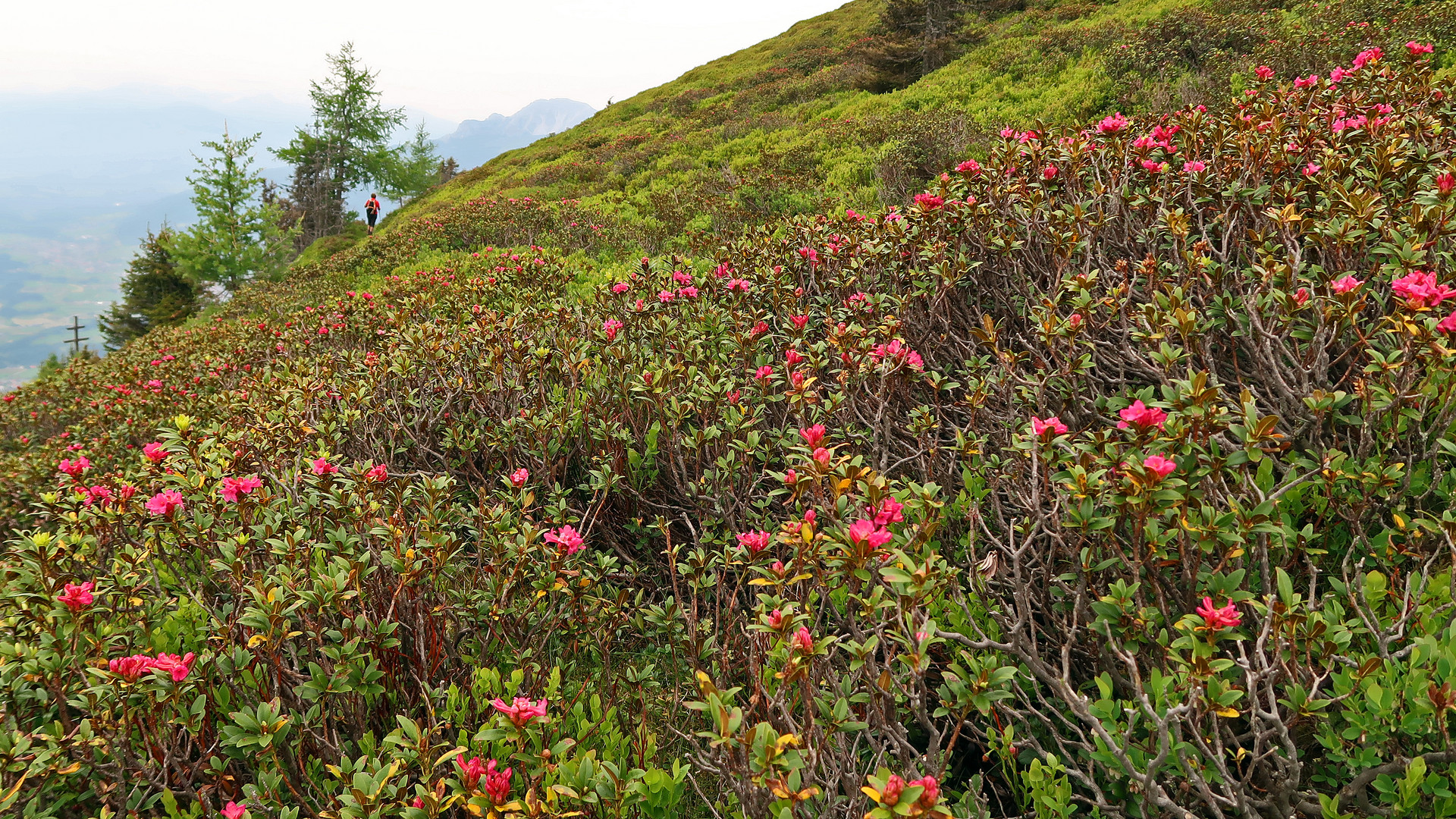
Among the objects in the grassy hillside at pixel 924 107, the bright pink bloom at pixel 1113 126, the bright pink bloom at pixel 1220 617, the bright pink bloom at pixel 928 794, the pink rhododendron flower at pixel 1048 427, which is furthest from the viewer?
the grassy hillside at pixel 924 107

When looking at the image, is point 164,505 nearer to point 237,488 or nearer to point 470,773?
point 237,488

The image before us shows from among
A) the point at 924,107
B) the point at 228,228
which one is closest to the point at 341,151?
the point at 228,228

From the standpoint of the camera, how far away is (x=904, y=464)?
309 cm

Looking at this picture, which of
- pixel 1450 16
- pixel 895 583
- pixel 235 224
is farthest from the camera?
pixel 235 224

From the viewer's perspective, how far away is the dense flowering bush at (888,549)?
5.04 ft

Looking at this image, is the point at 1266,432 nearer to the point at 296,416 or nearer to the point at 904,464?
the point at 904,464

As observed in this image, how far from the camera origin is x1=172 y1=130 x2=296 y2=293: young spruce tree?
1054 inches

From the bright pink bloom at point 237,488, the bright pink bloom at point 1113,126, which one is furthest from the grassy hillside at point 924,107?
the bright pink bloom at point 237,488

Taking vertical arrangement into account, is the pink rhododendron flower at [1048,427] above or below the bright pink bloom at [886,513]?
above

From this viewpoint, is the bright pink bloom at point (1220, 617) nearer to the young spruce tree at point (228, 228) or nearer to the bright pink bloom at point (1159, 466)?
the bright pink bloom at point (1159, 466)

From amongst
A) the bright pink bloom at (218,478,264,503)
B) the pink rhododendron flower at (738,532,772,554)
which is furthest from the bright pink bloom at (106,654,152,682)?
the pink rhododendron flower at (738,532,772,554)

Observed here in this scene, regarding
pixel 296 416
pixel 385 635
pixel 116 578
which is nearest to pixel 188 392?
pixel 296 416

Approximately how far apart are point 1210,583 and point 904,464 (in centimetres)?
150

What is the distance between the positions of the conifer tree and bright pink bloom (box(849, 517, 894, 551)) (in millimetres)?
34032
